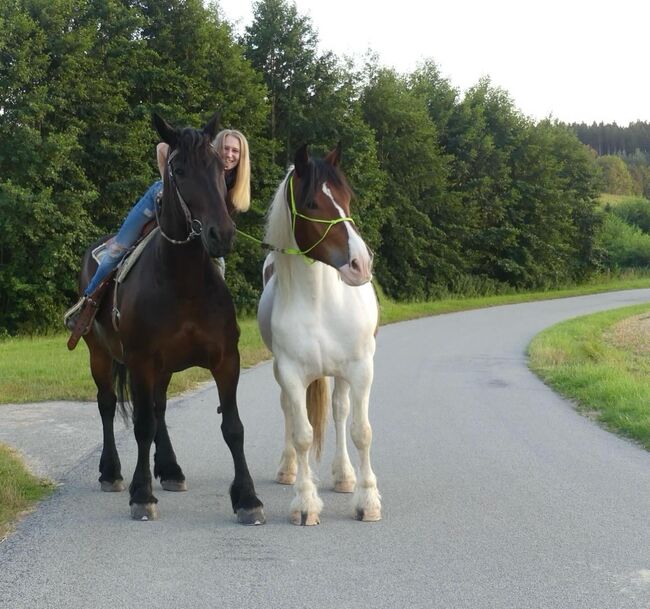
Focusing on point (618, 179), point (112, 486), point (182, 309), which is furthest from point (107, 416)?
point (618, 179)

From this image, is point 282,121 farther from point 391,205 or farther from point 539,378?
point 539,378

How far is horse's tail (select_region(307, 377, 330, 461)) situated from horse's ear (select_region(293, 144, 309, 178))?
63.7 inches

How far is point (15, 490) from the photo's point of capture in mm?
5816

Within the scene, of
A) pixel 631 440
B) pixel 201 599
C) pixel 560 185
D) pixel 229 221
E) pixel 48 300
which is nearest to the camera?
pixel 201 599

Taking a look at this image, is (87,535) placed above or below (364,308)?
below

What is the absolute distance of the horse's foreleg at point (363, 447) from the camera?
5.30m

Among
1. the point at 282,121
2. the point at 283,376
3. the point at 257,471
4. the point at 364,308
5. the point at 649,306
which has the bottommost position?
the point at 649,306

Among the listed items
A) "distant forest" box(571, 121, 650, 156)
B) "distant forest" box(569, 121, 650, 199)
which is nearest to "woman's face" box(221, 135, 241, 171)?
"distant forest" box(569, 121, 650, 199)

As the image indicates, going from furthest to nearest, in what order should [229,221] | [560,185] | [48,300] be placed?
[560,185], [48,300], [229,221]

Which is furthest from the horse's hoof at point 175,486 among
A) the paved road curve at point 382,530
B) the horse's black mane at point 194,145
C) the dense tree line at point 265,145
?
the dense tree line at point 265,145

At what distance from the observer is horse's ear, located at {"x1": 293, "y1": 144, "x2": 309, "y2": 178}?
5027 mm

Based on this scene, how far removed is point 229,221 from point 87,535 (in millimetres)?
1996

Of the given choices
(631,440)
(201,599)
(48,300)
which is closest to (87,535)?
(201,599)

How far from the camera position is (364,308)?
5496 mm
